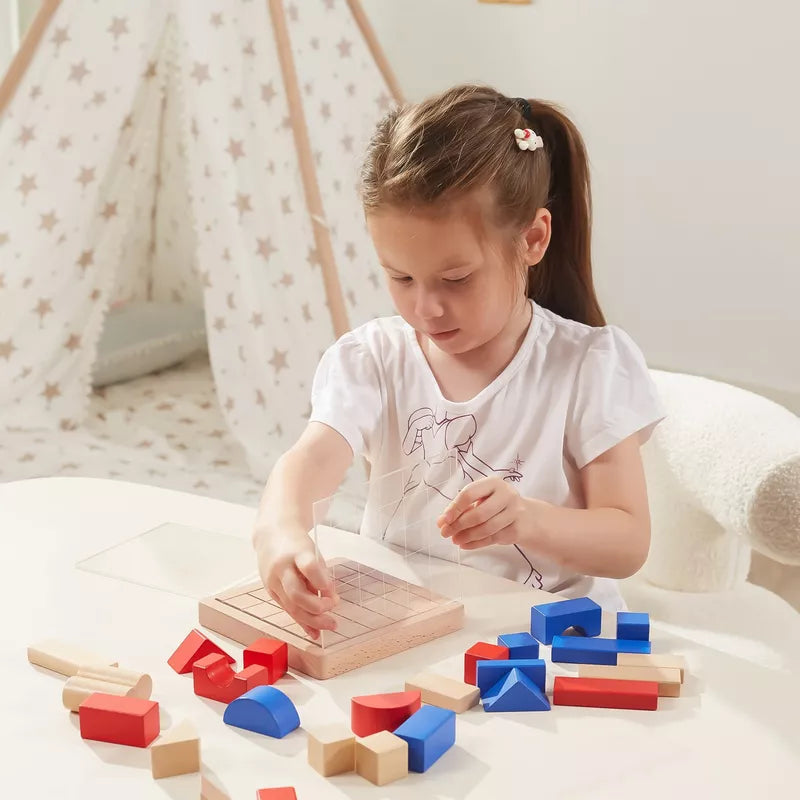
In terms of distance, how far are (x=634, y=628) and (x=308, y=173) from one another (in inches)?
69.6

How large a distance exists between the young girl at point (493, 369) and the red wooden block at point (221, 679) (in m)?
0.13

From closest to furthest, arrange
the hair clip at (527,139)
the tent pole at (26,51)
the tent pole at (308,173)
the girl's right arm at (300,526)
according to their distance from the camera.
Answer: the girl's right arm at (300,526), the hair clip at (527,139), the tent pole at (26,51), the tent pole at (308,173)

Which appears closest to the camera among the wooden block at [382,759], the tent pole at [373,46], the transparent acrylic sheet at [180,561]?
the wooden block at [382,759]

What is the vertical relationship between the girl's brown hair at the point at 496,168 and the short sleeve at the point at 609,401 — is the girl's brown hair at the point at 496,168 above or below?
above

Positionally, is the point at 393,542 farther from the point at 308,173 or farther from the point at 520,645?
the point at 308,173

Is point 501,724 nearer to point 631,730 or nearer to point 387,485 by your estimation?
point 631,730

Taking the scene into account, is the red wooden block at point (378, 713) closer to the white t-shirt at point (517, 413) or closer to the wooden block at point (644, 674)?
the wooden block at point (644, 674)

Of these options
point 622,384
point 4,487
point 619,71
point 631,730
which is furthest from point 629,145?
point 631,730

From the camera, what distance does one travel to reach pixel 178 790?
0.70 meters

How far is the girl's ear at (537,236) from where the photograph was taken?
1217 mm

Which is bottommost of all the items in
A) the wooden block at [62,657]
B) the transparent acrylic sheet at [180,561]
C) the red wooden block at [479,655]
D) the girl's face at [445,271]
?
the transparent acrylic sheet at [180,561]

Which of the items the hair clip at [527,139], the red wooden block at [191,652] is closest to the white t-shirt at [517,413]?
the hair clip at [527,139]

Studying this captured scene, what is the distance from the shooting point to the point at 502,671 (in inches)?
32.6

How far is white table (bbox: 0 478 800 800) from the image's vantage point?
71cm
